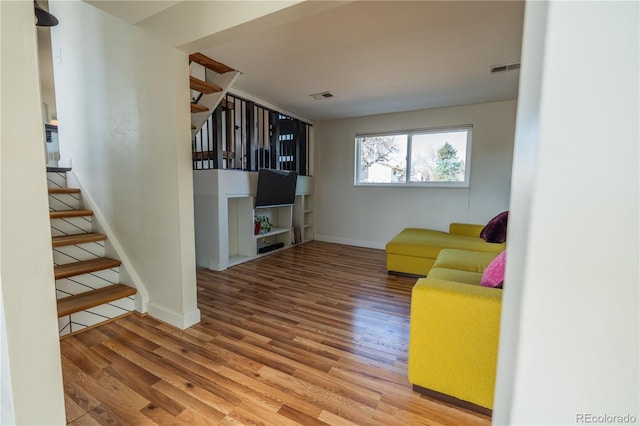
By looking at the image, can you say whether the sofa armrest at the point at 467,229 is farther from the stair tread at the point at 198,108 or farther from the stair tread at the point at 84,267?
the stair tread at the point at 84,267

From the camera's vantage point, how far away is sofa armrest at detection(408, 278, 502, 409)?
1257 millimetres

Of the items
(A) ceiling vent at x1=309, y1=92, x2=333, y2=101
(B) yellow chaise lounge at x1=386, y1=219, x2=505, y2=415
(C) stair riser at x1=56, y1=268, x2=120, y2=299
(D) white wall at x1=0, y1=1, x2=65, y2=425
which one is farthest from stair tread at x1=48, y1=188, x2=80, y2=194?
(B) yellow chaise lounge at x1=386, y1=219, x2=505, y2=415

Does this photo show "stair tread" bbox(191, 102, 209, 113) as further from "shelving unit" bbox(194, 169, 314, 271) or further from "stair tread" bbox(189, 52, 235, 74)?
"shelving unit" bbox(194, 169, 314, 271)

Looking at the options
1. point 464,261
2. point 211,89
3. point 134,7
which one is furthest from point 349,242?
point 134,7

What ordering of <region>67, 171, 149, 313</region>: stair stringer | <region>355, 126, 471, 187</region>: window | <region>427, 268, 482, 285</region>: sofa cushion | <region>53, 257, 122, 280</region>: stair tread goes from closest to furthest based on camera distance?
<region>427, 268, 482, 285</region>: sofa cushion → <region>53, 257, 122, 280</region>: stair tread → <region>67, 171, 149, 313</region>: stair stringer → <region>355, 126, 471, 187</region>: window

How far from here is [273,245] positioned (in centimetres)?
464

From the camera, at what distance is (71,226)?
2498 millimetres

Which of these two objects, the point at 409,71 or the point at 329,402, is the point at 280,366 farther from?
the point at 409,71

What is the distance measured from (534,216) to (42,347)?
131 cm

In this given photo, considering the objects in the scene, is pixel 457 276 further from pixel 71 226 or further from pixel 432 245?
pixel 71 226

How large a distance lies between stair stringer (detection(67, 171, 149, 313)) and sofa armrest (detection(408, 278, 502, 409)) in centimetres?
218

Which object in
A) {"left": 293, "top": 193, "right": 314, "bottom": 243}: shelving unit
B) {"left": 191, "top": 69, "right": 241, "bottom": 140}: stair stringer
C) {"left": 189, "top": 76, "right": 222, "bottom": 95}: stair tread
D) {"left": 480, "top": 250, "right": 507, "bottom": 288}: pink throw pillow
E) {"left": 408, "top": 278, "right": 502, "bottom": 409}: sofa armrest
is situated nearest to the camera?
{"left": 408, "top": 278, "right": 502, "bottom": 409}: sofa armrest

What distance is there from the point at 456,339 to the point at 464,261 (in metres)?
1.22

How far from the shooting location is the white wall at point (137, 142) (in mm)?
1974
